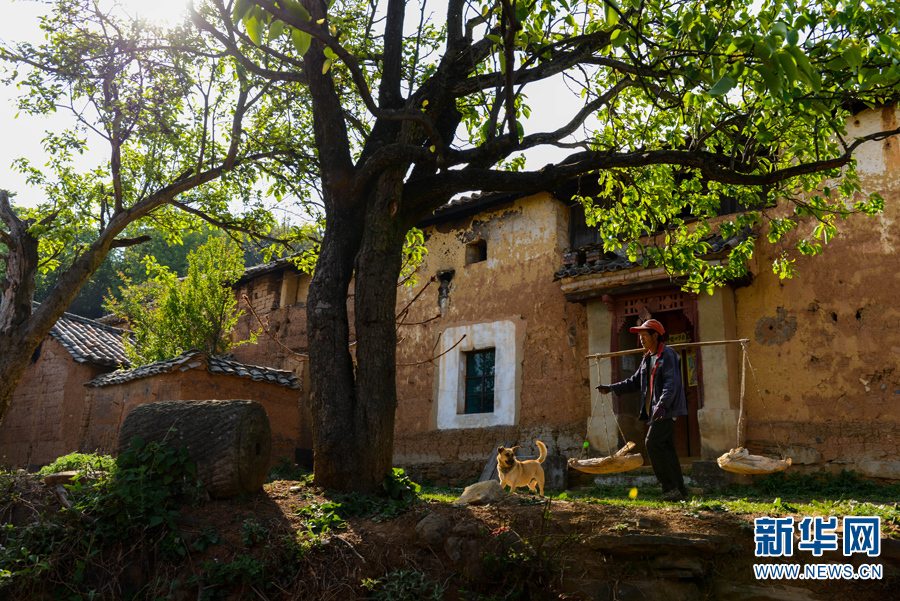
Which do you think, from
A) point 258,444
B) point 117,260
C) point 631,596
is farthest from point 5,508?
point 117,260

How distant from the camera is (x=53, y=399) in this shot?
48.8ft

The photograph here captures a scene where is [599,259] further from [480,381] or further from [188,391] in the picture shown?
[188,391]

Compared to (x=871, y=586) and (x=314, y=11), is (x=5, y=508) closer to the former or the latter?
(x=314, y=11)

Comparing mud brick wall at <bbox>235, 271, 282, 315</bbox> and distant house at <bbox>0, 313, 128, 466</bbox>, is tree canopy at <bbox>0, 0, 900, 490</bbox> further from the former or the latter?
mud brick wall at <bbox>235, 271, 282, 315</bbox>

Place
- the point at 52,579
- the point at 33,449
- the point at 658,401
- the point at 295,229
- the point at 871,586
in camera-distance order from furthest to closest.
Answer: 1. the point at 33,449
2. the point at 295,229
3. the point at 658,401
4. the point at 52,579
5. the point at 871,586

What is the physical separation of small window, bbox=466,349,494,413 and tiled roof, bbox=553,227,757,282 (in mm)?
2457

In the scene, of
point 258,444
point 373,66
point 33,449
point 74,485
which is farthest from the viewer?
Answer: point 33,449

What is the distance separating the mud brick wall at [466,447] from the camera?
1166cm

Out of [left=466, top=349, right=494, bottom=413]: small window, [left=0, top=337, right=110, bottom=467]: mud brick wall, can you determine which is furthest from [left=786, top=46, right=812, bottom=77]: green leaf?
[left=0, top=337, right=110, bottom=467]: mud brick wall

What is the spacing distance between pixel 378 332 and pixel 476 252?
8.65 metres

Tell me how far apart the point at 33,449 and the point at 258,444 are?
12.0 metres

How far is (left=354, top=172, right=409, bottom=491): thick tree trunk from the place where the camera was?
5773 mm

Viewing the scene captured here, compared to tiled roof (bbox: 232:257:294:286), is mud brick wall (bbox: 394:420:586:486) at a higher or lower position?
lower

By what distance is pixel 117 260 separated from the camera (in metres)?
31.2
